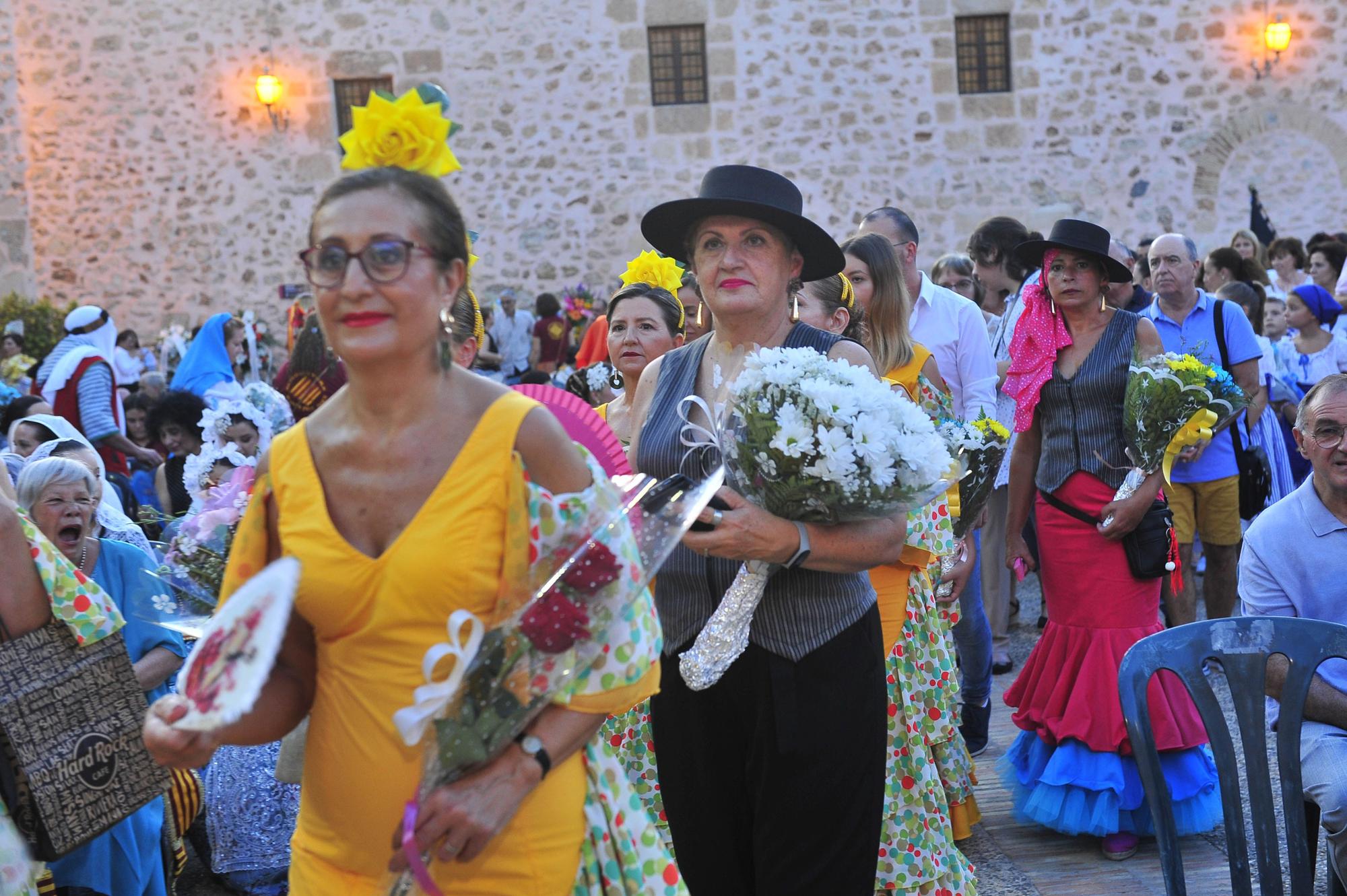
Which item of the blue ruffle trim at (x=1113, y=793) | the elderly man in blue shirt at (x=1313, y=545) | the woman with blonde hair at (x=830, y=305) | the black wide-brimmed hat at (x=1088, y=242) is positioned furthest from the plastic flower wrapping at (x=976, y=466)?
the elderly man in blue shirt at (x=1313, y=545)

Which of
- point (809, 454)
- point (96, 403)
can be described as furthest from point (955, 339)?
point (96, 403)

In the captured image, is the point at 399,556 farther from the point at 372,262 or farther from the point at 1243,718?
the point at 1243,718

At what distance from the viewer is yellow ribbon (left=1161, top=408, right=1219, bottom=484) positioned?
4.96 metres

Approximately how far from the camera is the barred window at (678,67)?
18.9 m

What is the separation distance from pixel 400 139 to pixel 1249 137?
18706mm

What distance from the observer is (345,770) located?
2.22m

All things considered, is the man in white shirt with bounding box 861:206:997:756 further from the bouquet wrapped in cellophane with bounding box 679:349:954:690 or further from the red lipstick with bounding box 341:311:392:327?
the red lipstick with bounding box 341:311:392:327

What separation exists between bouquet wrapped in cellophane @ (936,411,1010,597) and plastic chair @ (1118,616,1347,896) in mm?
1858

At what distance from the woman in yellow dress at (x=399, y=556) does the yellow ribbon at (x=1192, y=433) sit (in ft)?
10.8

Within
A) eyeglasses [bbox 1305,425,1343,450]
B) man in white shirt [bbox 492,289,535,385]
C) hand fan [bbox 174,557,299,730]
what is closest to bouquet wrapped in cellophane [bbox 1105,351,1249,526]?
eyeglasses [bbox 1305,425,1343,450]

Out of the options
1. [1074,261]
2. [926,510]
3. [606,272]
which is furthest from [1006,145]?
[926,510]

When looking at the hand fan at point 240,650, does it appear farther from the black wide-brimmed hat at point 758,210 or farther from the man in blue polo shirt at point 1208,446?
the man in blue polo shirt at point 1208,446

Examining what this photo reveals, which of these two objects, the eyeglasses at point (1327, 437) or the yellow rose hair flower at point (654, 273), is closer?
the eyeglasses at point (1327, 437)

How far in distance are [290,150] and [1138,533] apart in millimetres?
16040
